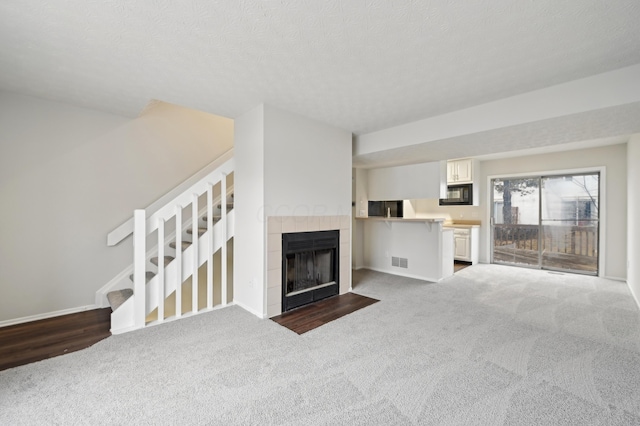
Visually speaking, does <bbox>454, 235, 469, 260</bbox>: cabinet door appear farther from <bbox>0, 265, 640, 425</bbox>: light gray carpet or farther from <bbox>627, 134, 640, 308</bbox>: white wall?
<bbox>0, 265, 640, 425</bbox>: light gray carpet

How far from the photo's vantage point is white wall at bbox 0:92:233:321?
290 centimetres

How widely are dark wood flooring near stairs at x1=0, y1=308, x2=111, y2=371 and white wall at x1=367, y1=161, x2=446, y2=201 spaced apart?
4563 millimetres

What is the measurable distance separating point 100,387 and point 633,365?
384 cm

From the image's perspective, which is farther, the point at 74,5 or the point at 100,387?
the point at 100,387

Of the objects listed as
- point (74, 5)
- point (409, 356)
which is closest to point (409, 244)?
point (409, 356)

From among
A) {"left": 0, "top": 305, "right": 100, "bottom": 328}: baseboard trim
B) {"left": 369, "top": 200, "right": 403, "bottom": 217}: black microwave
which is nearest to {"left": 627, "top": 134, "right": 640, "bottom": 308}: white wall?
{"left": 369, "top": 200, "right": 403, "bottom": 217}: black microwave

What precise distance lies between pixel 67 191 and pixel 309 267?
298 cm

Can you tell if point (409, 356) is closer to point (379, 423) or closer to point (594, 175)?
point (379, 423)

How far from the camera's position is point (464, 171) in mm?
6395

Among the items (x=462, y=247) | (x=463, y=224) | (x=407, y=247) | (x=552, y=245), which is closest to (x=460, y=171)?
(x=463, y=224)

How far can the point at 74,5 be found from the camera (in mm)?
Answer: 1618

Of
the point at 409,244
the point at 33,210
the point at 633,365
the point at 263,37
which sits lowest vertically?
the point at 633,365

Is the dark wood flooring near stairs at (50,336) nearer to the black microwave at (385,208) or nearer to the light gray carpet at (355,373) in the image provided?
the light gray carpet at (355,373)

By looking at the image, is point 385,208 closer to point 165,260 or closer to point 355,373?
point 165,260
